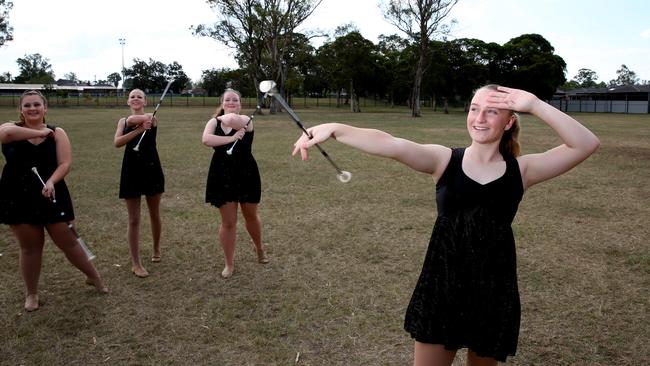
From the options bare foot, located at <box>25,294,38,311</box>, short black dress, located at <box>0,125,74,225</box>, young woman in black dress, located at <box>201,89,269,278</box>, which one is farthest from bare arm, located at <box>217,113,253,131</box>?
bare foot, located at <box>25,294,38,311</box>

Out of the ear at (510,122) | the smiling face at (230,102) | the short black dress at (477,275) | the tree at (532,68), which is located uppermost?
the tree at (532,68)

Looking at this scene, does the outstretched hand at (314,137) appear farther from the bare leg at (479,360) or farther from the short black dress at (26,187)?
the short black dress at (26,187)

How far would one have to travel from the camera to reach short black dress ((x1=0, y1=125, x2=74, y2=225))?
201 inches

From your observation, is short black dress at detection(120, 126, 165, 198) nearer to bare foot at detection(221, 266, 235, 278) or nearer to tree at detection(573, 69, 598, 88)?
bare foot at detection(221, 266, 235, 278)

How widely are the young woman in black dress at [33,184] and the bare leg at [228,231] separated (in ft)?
5.58

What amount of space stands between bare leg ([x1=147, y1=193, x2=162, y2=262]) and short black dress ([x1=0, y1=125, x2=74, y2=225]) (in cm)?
136

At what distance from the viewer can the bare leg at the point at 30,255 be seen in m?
5.19

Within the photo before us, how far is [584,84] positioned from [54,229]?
176962 mm

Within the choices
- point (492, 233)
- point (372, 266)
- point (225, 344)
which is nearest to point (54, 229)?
point (225, 344)

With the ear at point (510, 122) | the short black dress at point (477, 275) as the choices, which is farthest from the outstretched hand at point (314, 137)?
the ear at point (510, 122)

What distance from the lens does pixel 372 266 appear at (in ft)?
21.8

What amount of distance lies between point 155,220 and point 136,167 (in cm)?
81

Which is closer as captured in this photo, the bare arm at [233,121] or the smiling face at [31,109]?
the smiling face at [31,109]

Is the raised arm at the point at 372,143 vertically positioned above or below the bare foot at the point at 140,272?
above
